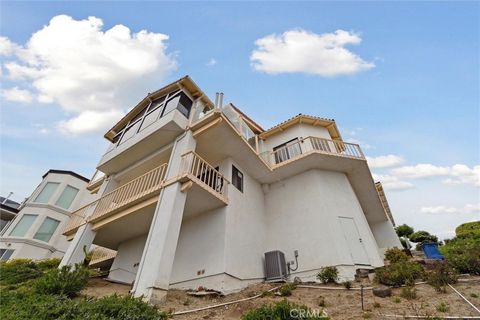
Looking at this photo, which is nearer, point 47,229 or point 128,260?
point 128,260

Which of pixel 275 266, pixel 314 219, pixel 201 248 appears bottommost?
pixel 275 266

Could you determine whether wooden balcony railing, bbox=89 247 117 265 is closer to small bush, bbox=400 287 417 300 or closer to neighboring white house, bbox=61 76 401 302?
neighboring white house, bbox=61 76 401 302

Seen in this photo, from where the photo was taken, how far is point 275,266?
9.58 meters

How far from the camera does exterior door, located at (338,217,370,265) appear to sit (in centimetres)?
967

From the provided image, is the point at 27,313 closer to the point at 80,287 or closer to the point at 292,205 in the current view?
the point at 80,287

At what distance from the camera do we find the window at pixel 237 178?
10.8m

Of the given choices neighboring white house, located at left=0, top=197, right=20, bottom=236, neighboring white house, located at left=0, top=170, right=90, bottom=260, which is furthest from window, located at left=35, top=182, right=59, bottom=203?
neighboring white house, located at left=0, top=197, right=20, bottom=236

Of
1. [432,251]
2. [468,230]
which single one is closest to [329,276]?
[432,251]

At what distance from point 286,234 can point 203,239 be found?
13.0 feet

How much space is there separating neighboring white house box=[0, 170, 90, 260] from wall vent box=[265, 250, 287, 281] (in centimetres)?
1967

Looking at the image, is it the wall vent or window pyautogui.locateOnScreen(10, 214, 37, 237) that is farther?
window pyautogui.locateOnScreen(10, 214, 37, 237)

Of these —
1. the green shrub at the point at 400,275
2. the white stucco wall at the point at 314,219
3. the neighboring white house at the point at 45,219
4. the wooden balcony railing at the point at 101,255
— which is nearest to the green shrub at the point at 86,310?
the green shrub at the point at 400,275

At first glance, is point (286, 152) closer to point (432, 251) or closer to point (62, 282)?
point (432, 251)

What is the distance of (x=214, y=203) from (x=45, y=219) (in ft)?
66.2
